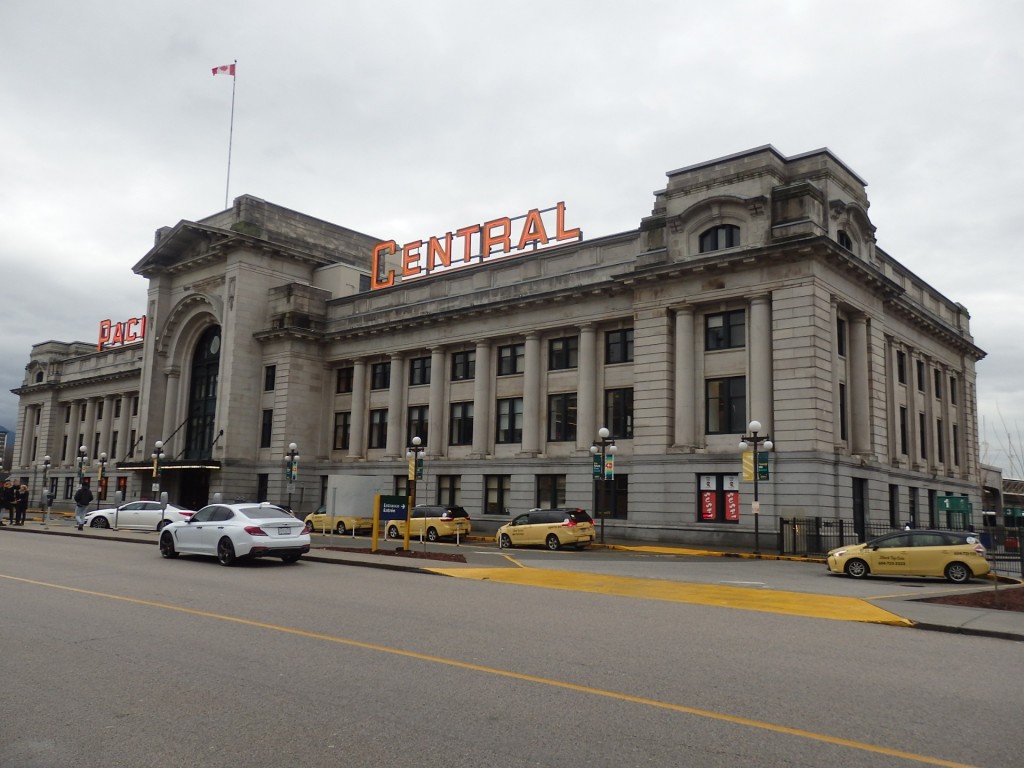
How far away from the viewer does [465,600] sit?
1430 cm

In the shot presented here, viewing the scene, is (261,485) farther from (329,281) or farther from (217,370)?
(329,281)

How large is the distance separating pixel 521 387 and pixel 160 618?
3323 cm

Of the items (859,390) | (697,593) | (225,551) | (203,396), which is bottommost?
(697,593)

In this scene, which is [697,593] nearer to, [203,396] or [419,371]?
[419,371]

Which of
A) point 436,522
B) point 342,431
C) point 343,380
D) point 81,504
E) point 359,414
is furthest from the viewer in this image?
point 343,380

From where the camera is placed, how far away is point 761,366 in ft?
113

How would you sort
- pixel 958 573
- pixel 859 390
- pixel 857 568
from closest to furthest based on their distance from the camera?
1. pixel 958 573
2. pixel 857 568
3. pixel 859 390

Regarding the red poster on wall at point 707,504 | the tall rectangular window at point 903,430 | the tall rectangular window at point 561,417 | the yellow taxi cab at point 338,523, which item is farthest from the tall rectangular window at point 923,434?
the yellow taxi cab at point 338,523

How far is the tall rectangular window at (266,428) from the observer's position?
53625 mm

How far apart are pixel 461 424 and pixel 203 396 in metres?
21.3

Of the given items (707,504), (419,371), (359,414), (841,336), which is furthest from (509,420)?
(841,336)

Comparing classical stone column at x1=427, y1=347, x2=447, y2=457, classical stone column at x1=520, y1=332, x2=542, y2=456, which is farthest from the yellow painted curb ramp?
classical stone column at x1=427, y1=347, x2=447, y2=457

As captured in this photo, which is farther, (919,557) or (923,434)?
(923,434)

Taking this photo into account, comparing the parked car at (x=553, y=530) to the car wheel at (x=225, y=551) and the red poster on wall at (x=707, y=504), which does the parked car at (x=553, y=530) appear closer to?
the red poster on wall at (x=707, y=504)
